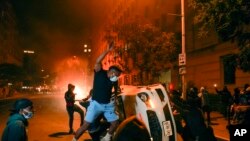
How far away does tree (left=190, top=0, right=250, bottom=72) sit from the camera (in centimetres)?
1279

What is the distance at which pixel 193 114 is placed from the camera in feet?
23.2

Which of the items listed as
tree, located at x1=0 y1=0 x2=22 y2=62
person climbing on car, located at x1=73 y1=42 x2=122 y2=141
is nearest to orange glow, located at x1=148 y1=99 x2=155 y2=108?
person climbing on car, located at x1=73 y1=42 x2=122 y2=141

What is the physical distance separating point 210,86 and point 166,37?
565 centimetres

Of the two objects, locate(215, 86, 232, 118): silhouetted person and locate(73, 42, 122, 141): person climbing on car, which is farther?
locate(215, 86, 232, 118): silhouetted person

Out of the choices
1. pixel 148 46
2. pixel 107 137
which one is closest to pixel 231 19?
pixel 107 137

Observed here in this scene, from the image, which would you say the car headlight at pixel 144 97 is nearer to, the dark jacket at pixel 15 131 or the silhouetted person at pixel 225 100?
the dark jacket at pixel 15 131

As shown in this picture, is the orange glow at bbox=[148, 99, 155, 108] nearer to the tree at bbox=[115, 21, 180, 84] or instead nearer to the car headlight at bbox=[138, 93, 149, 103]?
the car headlight at bbox=[138, 93, 149, 103]

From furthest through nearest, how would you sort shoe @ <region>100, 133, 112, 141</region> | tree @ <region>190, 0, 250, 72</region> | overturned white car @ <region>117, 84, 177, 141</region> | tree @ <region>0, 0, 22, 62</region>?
tree @ <region>0, 0, 22, 62</region> → tree @ <region>190, 0, 250, 72</region> → shoe @ <region>100, 133, 112, 141</region> → overturned white car @ <region>117, 84, 177, 141</region>

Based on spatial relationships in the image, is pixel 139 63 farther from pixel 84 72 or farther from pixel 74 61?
pixel 74 61

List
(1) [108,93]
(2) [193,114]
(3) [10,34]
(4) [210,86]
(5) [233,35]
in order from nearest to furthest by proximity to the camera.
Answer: (2) [193,114] → (1) [108,93] → (5) [233,35] → (4) [210,86] → (3) [10,34]

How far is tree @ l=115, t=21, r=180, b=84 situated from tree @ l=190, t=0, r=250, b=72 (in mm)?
15666

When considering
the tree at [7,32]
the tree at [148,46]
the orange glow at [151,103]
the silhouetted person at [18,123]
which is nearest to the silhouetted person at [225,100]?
the tree at [148,46]

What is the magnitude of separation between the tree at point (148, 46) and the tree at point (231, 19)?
15.7 m

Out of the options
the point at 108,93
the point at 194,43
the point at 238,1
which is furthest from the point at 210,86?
the point at 108,93
